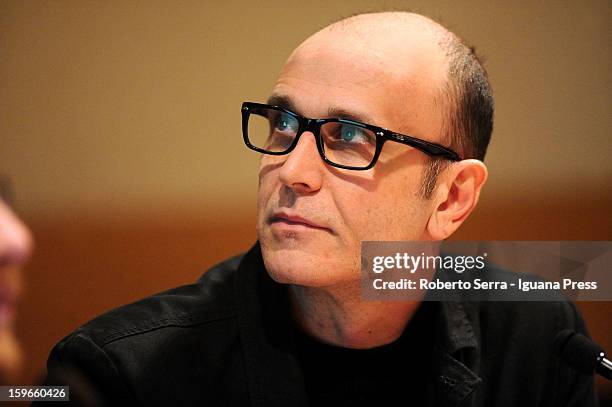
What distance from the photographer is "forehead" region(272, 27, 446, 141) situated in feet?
4.58

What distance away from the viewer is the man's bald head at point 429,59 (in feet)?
4.70

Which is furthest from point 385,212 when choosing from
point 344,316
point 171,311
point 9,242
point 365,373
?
point 9,242

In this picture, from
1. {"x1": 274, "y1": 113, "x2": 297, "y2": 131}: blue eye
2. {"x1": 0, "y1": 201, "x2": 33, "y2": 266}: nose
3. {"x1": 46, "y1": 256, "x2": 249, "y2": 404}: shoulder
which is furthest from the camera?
{"x1": 274, "y1": 113, "x2": 297, "y2": 131}: blue eye

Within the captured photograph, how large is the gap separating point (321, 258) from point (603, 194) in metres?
0.79

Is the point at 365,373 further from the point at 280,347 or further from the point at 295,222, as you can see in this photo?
the point at 295,222

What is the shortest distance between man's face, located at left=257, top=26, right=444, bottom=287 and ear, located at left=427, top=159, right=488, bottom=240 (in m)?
0.07

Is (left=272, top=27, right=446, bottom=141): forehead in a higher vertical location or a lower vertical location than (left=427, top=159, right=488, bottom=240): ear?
higher

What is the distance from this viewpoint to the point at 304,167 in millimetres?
1361

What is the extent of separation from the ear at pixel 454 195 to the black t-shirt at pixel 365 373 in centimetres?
27

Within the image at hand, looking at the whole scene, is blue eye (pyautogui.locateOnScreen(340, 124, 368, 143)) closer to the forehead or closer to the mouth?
the forehead

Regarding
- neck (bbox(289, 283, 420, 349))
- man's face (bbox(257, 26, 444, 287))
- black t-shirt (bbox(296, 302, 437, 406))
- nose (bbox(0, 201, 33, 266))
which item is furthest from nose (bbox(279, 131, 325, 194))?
nose (bbox(0, 201, 33, 266))

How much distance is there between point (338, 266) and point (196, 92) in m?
0.55

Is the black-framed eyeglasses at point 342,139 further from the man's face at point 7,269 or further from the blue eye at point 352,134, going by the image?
the man's face at point 7,269

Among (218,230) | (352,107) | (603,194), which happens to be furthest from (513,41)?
(218,230)
